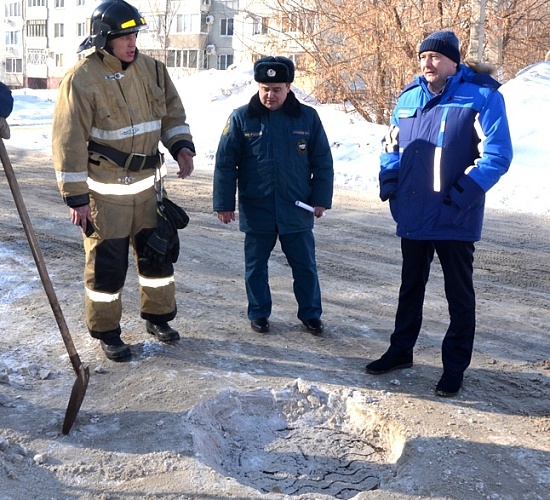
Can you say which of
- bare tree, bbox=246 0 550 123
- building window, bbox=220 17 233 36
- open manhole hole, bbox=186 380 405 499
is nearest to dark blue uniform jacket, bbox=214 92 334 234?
open manhole hole, bbox=186 380 405 499

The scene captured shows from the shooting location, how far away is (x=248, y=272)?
5.68m

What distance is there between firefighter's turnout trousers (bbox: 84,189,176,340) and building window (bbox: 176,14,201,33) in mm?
49372

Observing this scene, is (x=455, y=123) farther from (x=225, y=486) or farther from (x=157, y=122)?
(x=225, y=486)

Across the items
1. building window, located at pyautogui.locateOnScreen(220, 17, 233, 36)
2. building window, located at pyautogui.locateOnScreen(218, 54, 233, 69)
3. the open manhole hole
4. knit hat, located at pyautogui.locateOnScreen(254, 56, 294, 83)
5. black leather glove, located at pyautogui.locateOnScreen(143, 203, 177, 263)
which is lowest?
the open manhole hole

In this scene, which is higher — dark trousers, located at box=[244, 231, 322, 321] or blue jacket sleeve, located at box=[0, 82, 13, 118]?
blue jacket sleeve, located at box=[0, 82, 13, 118]

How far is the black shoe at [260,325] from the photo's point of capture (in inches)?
223

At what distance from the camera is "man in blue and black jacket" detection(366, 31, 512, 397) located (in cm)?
432

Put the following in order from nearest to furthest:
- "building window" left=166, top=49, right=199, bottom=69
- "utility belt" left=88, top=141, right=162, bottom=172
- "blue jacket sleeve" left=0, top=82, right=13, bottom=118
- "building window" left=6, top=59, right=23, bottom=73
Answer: "blue jacket sleeve" left=0, top=82, right=13, bottom=118 < "utility belt" left=88, top=141, right=162, bottom=172 < "building window" left=166, top=49, right=199, bottom=69 < "building window" left=6, top=59, right=23, bottom=73

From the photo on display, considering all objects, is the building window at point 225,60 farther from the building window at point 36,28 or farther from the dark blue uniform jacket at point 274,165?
the dark blue uniform jacket at point 274,165

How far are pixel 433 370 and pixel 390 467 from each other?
1.20 meters

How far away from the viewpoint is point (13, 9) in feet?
226

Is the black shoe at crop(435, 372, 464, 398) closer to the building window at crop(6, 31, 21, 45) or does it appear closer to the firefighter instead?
the firefighter

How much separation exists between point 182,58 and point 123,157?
5033cm

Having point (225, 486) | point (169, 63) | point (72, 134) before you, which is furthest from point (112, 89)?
point (169, 63)
